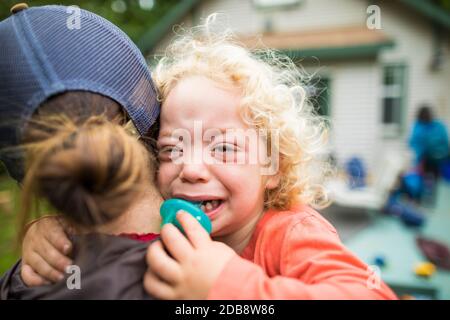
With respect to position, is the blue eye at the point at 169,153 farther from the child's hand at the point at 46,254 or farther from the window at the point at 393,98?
the window at the point at 393,98

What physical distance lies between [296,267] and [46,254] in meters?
0.65

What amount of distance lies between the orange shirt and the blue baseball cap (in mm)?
486

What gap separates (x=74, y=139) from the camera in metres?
0.78

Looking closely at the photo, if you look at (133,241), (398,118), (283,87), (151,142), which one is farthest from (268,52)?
(398,118)

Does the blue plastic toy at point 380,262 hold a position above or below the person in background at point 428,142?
below

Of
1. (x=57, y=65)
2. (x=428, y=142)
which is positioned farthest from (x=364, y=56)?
(x=57, y=65)

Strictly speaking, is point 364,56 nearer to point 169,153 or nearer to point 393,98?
point 393,98

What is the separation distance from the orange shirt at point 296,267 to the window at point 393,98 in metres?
10.9

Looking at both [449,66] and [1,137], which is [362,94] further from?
[1,137]

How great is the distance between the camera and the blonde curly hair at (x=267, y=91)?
1.34 meters

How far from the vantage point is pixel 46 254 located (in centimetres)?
101

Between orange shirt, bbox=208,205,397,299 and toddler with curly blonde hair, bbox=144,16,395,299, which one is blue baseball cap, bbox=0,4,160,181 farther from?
orange shirt, bbox=208,205,397,299

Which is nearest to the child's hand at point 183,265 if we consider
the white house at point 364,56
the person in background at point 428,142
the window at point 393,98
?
the person in background at point 428,142
